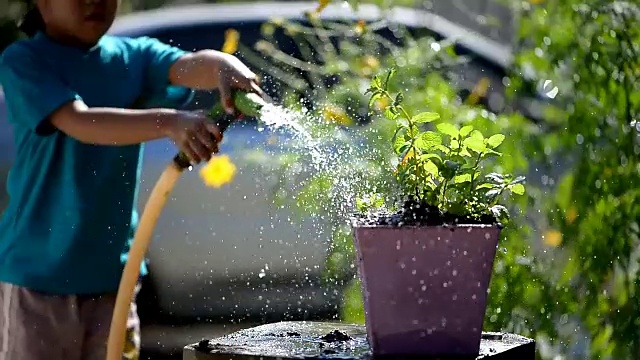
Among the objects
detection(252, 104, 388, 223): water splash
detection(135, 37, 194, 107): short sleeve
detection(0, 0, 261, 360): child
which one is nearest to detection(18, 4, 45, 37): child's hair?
detection(0, 0, 261, 360): child

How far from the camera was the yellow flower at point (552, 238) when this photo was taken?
3004 millimetres

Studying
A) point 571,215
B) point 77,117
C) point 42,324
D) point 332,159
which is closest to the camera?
point 77,117

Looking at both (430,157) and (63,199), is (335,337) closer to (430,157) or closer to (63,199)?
(430,157)

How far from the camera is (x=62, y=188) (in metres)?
2.58

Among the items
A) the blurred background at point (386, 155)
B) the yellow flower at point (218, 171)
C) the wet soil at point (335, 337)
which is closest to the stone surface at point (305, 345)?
the wet soil at point (335, 337)

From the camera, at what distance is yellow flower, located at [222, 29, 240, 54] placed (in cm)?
394

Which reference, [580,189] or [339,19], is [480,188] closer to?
[580,189]

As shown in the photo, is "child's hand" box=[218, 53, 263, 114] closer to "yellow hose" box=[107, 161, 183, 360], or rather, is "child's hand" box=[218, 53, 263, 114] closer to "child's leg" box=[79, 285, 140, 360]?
"yellow hose" box=[107, 161, 183, 360]

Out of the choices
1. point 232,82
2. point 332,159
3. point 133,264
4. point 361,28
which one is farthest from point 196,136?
point 361,28

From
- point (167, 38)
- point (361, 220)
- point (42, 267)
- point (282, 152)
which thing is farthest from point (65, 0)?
point (167, 38)

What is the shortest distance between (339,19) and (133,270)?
1614 millimetres

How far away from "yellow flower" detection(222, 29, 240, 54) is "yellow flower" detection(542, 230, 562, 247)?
1284 millimetres

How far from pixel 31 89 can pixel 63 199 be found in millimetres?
231

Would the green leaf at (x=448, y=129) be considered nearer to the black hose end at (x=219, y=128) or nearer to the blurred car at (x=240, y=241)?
the black hose end at (x=219, y=128)
